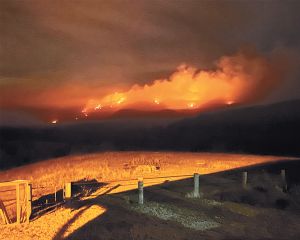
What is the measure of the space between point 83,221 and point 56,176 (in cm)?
1249

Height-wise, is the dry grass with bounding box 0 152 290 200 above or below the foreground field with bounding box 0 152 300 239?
above

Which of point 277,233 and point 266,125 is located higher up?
point 266,125

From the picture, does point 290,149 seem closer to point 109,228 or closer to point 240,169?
point 240,169

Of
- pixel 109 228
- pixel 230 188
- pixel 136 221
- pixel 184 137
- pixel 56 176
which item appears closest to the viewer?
pixel 109 228

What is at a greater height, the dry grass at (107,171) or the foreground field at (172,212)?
the dry grass at (107,171)

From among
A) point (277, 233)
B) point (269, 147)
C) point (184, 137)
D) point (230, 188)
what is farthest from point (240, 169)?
point (184, 137)

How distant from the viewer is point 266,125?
7312 centimetres

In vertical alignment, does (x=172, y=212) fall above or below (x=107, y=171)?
below

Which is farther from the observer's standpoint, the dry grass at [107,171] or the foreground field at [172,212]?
the dry grass at [107,171]

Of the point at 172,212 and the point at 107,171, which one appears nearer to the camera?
the point at 172,212

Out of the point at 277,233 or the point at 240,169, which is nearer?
the point at 277,233

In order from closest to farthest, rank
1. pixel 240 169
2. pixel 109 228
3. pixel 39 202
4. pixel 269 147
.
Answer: pixel 109 228 → pixel 39 202 → pixel 240 169 → pixel 269 147

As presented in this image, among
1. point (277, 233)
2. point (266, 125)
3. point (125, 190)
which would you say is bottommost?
point (277, 233)

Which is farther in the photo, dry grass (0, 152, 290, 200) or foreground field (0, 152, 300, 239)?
dry grass (0, 152, 290, 200)
